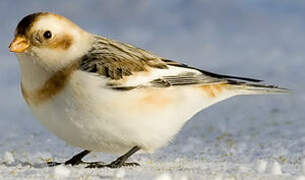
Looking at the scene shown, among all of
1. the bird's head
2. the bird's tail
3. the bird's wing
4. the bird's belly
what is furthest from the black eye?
the bird's tail

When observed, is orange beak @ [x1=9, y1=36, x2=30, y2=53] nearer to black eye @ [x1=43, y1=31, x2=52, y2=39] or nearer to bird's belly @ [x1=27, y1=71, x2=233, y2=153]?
black eye @ [x1=43, y1=31, x2=52, y2=39]

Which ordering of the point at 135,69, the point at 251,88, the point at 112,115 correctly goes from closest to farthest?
the point at 112,115, the point at 135,69, the point at 251,88

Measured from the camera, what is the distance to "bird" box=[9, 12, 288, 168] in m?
6.87

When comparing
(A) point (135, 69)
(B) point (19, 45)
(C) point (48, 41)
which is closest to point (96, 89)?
(A) point (135, 69)

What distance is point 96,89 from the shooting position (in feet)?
22.6

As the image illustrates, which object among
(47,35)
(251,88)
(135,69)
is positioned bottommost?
(251,88)

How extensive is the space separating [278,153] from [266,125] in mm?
2583

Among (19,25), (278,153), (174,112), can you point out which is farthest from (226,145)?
(19,25)

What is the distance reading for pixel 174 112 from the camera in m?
7.39

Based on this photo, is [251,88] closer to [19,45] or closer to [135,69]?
[135,69]

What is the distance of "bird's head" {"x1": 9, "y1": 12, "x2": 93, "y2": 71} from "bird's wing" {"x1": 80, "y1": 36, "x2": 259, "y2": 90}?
19cm

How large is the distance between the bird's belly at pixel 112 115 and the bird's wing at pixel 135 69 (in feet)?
0.38

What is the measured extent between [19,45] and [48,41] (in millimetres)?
316

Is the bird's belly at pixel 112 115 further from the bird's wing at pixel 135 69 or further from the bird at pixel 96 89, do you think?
the bird's wing at pixel 135 69
